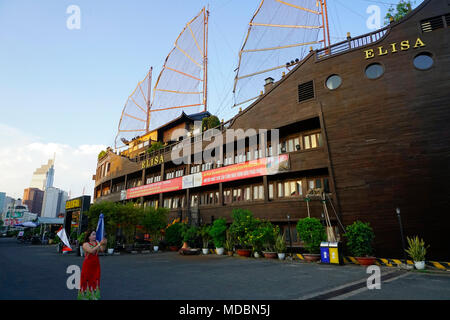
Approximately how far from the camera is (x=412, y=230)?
1398cm

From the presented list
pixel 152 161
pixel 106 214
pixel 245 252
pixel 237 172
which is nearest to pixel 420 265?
pixel 245 252

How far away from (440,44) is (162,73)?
4202 cm

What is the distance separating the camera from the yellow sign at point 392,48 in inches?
615

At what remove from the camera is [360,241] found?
1398 centimetres

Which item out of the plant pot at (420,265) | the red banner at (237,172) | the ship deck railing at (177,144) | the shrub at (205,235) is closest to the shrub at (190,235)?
the shrub at (205,235)

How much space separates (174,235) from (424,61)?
921 inches

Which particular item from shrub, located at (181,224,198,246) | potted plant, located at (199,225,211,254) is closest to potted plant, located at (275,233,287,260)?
potted plant, located at (199,225,211,254)

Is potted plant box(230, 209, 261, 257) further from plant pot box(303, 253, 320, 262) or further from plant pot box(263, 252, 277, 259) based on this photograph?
plant pot box(303, 253, 320, 262)

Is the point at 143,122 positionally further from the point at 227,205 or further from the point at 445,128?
the point at 445,128

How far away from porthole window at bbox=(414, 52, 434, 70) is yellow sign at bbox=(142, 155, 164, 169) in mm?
26277

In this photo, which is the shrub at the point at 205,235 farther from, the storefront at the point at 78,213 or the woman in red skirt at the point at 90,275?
the woman in red skirt at the point at 90,275

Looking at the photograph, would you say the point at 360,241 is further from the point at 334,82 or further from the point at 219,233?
the point at 334,82

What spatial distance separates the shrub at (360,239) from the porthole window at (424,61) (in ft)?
33.2
